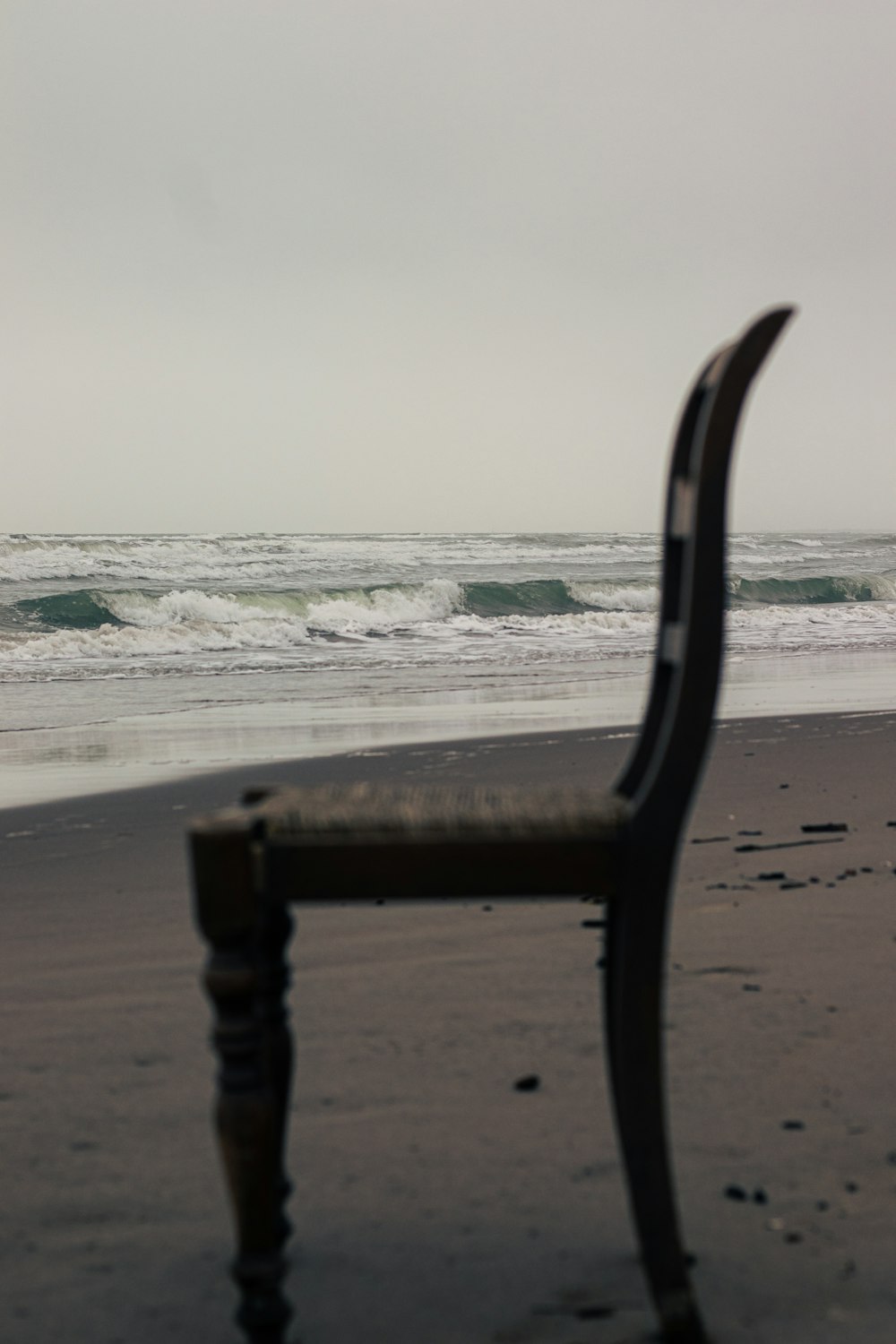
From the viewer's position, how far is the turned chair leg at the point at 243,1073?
1.34 m

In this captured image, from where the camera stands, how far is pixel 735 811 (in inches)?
170

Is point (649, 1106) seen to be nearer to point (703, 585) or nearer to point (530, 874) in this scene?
point (530, 874)

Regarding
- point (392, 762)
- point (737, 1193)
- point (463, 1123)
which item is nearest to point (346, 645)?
point (392, 762)

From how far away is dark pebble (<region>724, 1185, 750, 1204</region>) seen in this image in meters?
1.73

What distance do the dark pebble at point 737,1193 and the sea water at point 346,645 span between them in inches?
159

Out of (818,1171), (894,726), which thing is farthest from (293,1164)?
(894,726)

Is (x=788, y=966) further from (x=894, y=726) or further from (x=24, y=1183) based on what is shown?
(x=894, y=726)

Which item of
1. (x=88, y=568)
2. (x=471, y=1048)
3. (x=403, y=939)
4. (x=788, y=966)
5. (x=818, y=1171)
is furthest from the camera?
(x=88, y=568)

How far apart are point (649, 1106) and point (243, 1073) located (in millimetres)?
475

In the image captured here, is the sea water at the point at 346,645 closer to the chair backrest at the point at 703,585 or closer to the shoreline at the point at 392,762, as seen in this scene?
the shoreline at the point at 392,762

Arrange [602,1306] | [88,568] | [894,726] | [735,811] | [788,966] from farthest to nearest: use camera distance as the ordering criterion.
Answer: [88,568] < [894,726] < [735,811] < [788,966] < [602,1306]

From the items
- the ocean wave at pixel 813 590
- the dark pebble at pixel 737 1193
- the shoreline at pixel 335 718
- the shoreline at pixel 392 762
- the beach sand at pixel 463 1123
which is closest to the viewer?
the beach sand at pixel 463 1123

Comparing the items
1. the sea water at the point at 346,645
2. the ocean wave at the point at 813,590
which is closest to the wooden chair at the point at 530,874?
the sea water at the point at 346,645

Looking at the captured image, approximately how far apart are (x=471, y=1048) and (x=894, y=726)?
4.84 m
